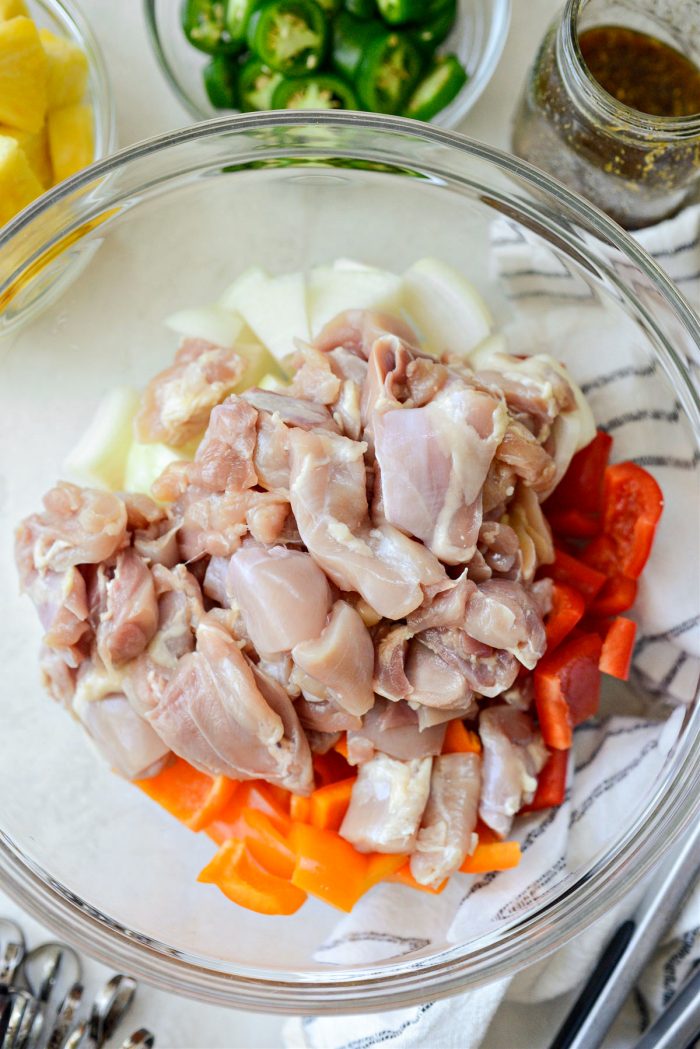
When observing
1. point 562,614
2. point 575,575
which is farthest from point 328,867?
point 575,575

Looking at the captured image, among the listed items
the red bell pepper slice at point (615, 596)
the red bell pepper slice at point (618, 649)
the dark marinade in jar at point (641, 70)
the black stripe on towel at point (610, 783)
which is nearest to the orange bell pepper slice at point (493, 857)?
the black stripe on towel at point (610, 783)

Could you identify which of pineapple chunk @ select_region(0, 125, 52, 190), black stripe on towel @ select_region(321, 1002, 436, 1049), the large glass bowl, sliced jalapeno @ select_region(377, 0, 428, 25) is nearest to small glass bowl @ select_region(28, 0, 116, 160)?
pineapple chunk @ select_region(0, 125, 52, 190)

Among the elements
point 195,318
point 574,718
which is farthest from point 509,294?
point 574,718

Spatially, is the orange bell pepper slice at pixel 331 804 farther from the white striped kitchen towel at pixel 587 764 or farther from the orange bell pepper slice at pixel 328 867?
the white striped kitchen towel at pixel 587 764

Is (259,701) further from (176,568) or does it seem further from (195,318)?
(195,318)

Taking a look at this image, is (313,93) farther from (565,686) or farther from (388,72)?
(565,686)

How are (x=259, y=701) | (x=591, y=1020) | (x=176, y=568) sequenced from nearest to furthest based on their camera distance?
→ (x=259, y=701) → (x=176, y=568) → (x=591, y=1020)
